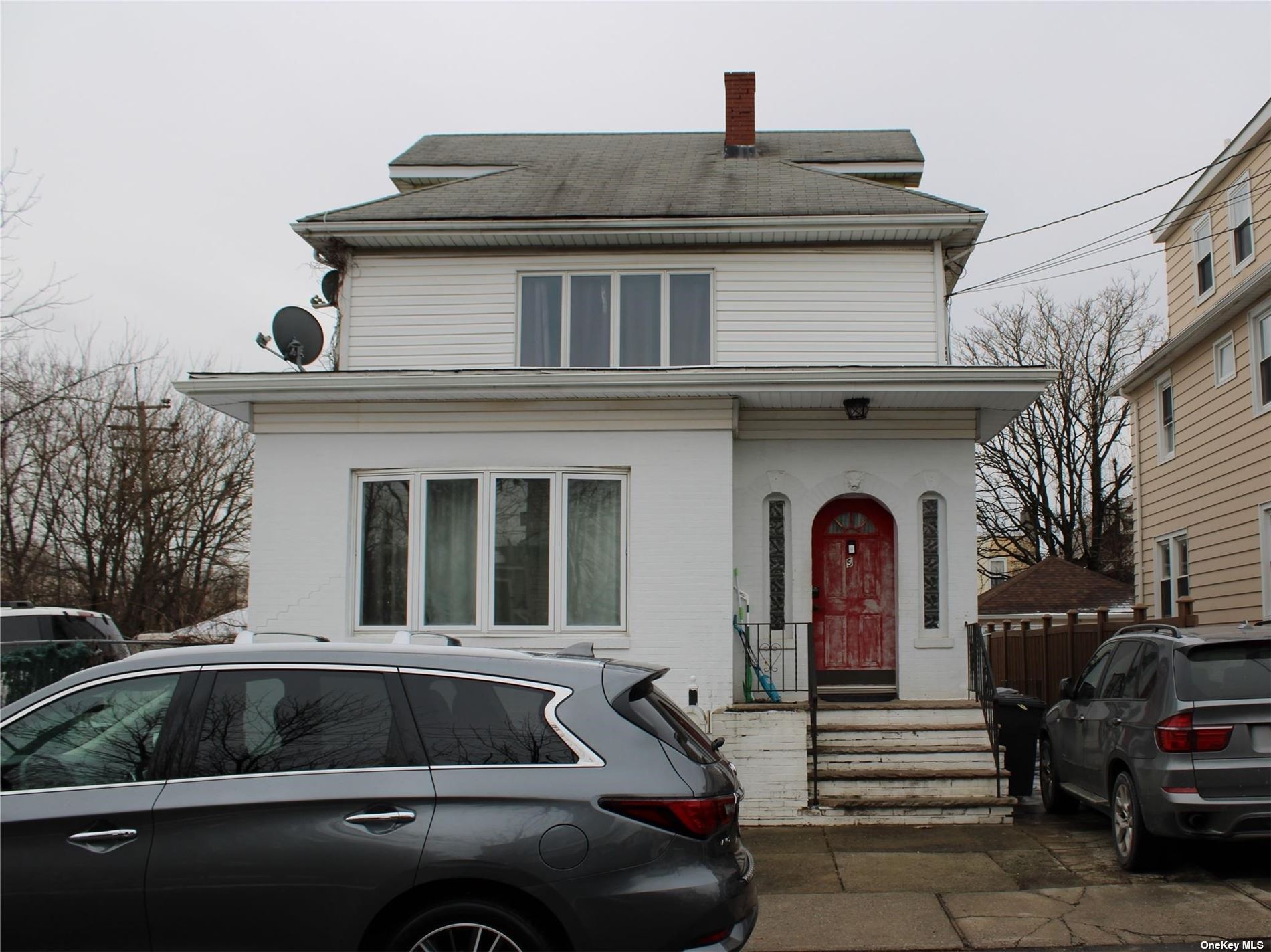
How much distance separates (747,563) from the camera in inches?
464

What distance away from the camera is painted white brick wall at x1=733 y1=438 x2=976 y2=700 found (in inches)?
452

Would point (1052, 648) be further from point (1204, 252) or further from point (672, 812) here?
point (672, 812)

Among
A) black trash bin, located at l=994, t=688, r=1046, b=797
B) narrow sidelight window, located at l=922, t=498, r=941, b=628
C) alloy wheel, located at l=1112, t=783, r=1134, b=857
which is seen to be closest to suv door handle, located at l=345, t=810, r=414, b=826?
alloy wheel, located at l=1112, t=783, r=1134, b=857

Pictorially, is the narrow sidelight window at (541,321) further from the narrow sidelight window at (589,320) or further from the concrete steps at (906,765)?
the concrete steps at (906,765)

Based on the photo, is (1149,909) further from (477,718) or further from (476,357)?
(476,357)

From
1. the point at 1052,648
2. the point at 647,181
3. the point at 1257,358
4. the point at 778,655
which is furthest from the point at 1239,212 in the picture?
the point at 778,655

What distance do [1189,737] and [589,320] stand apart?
7909 millimetres

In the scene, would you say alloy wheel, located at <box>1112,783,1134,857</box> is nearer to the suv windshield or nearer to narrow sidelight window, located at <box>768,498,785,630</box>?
the suv windshield

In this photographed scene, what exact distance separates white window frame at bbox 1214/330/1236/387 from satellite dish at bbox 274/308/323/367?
44.3 feet

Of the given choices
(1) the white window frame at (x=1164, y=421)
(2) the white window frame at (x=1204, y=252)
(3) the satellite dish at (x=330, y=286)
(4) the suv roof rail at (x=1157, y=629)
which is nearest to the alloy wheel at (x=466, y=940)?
(4) the suv roof rail at (x=1157, y=629)

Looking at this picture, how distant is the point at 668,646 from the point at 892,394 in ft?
11.0

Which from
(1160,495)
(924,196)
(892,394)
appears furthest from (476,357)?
(1160,495)

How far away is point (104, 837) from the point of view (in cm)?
419

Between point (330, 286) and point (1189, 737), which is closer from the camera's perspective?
point (1189, 737)
